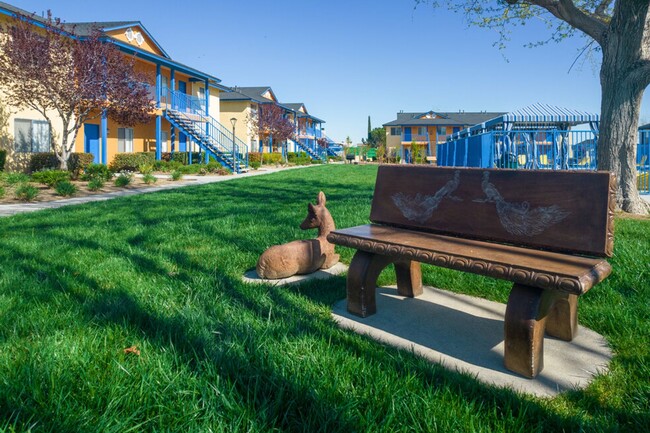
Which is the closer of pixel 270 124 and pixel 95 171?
pixel 95 171

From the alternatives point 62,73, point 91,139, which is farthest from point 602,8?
point 91,139

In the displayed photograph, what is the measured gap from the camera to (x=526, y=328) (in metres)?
2.56

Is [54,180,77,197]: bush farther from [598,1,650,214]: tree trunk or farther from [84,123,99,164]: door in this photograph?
[598,1,650,214]: tree trunk

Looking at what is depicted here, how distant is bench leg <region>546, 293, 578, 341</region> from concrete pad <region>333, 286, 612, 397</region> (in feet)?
0.15

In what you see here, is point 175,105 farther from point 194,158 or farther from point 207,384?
point 207,384

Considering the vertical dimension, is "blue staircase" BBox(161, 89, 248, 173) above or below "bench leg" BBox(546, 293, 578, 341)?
above

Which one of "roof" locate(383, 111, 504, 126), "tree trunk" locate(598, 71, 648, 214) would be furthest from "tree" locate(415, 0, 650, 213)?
"roof" locate(383, 111, 504, 126)

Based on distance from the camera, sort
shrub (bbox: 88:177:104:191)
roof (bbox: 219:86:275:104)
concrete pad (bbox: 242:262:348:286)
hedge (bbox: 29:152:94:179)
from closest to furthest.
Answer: concrete pad (bbox: 242:262:348:286), shrub (bbox: 88:177:104:191), hedge (bbox: 29:152:94:179), roof (bbox: 219:86:275:104)

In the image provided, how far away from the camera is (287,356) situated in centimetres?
254

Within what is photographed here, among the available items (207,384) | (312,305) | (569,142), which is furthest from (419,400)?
(569,142)

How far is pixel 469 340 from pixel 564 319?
605mm

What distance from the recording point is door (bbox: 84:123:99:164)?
23.2 meters

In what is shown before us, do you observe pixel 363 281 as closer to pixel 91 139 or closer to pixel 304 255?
pixel 304 255

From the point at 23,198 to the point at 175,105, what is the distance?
16.1m
